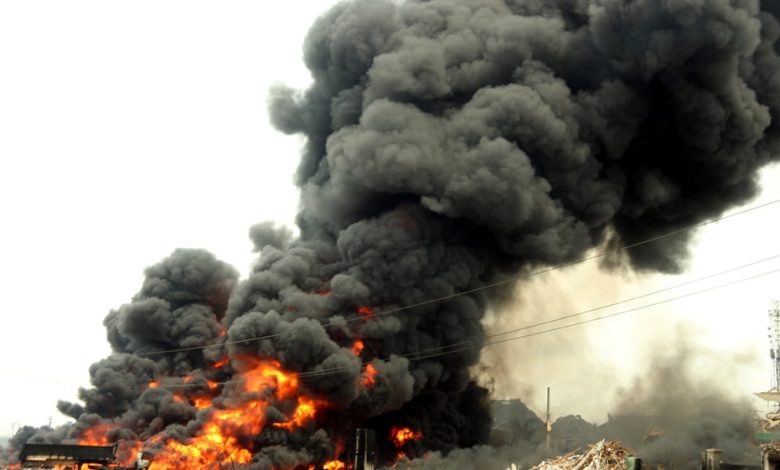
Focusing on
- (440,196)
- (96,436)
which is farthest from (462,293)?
(96,436)

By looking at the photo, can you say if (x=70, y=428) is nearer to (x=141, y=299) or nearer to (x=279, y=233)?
(x=141, y=299)

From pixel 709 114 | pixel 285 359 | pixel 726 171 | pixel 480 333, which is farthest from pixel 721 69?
pixel 285 359

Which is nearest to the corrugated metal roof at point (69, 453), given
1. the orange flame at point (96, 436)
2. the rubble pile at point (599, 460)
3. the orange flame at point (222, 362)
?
the orange flame at point (96, 436)

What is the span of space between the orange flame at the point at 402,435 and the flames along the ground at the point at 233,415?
15.8 feet

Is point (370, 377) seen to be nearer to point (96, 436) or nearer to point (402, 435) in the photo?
point (402, 435)

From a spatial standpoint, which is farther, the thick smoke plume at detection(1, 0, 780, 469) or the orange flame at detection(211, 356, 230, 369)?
the orange flame at detection(211, 356, 230, 369)

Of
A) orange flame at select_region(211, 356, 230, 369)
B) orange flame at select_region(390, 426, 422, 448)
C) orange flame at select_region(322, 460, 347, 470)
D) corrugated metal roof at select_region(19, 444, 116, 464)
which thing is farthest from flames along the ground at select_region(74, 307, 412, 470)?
orange flame at select_region(390, 426, 422, 448)

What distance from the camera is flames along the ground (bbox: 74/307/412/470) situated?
4097 centimetres

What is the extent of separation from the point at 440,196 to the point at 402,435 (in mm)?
16432

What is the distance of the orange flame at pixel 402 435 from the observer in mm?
48906

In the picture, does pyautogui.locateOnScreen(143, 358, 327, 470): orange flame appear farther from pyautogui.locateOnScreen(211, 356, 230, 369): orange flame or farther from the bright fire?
pyautogui.locateOnScreen(211, 356, 230, 369): orange flame

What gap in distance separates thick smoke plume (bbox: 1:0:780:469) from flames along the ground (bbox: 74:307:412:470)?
24 cm

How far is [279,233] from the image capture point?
2311 inches

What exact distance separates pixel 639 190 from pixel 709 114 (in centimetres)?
753
